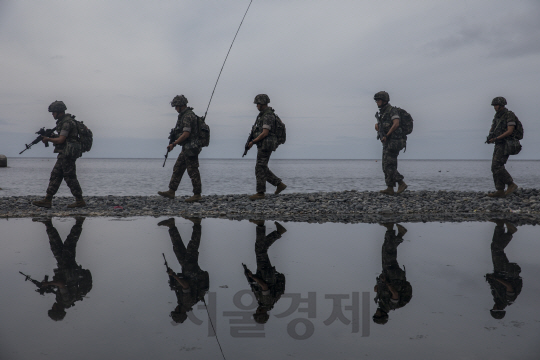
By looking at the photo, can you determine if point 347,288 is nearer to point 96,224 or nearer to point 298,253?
point 298,253

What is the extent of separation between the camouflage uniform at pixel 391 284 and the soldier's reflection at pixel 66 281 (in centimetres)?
250

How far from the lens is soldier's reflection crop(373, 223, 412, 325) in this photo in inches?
138

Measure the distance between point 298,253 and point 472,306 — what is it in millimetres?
2312

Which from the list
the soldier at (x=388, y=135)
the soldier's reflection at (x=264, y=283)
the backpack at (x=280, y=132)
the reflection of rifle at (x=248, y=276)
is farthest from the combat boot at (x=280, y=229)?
the soldier at (x=388, y=135)

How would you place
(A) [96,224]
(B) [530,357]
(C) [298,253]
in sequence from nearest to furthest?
1. (B) [530,357]
2. (C) [298,253]
3. (A) [96,224]

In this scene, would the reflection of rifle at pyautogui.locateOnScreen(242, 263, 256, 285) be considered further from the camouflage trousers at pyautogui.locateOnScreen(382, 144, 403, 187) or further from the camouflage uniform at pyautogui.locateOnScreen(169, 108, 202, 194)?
the camouflage trousers at pyautogui.locateOnScreen(382, 144, 403, 187)

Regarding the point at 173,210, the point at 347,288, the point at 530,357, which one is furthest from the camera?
the point at 173,210

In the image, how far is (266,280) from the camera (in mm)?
4320

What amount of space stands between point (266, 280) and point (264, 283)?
0.10 m

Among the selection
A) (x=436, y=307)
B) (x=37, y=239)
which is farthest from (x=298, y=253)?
(x=37, y=239)

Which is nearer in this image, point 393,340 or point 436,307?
point 393,340

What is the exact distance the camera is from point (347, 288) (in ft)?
→ 13.2

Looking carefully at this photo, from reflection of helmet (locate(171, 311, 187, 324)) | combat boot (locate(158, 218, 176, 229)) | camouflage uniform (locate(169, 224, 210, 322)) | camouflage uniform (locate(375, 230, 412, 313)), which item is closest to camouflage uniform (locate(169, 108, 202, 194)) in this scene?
combat boot (locate(158, 218, 176, 229))

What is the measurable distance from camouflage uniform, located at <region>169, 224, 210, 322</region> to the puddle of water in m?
0.02
